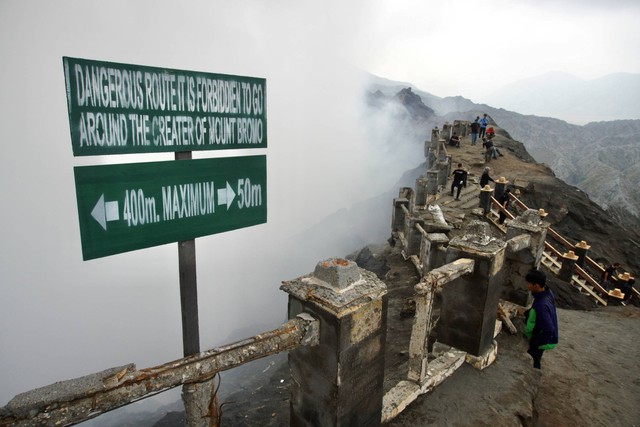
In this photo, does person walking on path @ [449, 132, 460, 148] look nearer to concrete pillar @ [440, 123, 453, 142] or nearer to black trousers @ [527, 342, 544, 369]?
concrete pillar @ [440, 123, 453, 142]

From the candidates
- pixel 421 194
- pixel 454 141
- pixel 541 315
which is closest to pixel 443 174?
pixel 421 194

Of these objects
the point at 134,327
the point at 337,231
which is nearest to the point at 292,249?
the point at 337,231

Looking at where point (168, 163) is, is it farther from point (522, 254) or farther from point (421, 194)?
point (421, 194)

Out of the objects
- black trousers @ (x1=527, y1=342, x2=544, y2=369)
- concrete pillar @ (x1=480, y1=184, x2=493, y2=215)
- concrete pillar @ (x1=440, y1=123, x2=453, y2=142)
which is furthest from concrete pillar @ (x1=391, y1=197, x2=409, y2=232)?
concrete pillar @ (x1=440, y1=123, x2=453, y2=142)

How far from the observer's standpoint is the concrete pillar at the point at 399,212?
1778 centimetres

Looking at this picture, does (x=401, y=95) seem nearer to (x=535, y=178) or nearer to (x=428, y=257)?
(x=535, y=178)

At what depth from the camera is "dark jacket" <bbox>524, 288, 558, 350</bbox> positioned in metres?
5.45

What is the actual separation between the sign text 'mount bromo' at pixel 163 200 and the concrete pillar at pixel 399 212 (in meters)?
15.0

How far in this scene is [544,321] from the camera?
5453 mm

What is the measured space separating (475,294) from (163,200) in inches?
199

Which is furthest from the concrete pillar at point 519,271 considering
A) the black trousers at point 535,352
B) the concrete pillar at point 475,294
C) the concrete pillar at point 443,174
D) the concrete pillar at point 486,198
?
the concrete pillar at point 443,174

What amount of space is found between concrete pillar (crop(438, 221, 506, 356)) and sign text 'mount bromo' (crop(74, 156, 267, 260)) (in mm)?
3873

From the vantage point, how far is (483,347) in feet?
20.3

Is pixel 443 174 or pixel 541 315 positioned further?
pixel 443 174
